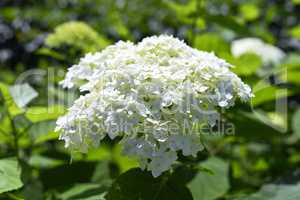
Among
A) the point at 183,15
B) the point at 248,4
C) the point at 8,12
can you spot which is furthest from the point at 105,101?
the point at 8,12

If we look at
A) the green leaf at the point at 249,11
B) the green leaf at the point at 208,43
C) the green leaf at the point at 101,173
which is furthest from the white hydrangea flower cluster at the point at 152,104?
the green leaf at the point at 249,11

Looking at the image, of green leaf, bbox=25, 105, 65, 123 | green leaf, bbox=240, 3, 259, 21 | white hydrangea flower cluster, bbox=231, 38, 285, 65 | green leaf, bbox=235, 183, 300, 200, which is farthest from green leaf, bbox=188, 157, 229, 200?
green leaf, bbox=240, 3, 259, 21

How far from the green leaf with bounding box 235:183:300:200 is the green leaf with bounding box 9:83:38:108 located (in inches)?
38.1

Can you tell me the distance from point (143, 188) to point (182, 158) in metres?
0.32

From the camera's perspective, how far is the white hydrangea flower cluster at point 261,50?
3561 mm

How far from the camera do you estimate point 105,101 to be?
5.21ft

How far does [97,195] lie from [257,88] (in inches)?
45.9

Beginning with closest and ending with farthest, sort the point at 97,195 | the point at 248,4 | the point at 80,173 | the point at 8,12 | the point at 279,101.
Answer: the point at 97,195, the point at 80,173, the point at 279,101, the point at 248,4, the point at 8,12

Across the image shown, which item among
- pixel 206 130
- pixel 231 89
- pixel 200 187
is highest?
pixel 231 89

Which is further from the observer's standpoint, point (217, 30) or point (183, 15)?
point (217, 30)

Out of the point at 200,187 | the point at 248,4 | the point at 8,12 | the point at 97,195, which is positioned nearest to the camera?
the point at 97,195

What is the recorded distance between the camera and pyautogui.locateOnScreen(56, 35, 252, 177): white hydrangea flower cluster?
154cm

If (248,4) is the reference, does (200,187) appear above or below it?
below

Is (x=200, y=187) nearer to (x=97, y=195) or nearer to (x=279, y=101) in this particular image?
(x=97, y=195)
